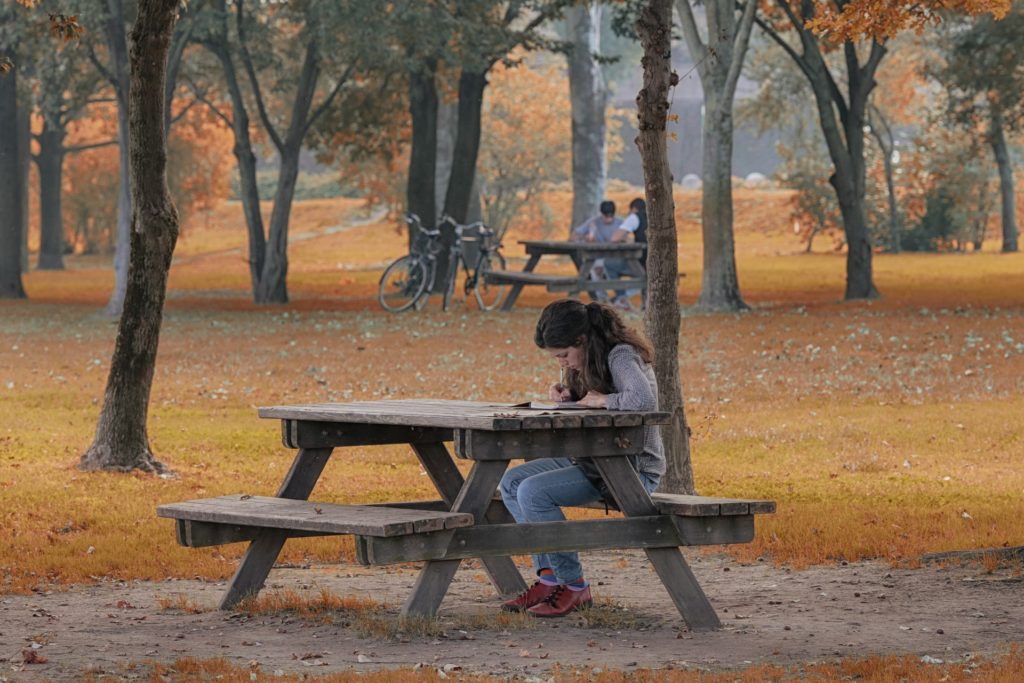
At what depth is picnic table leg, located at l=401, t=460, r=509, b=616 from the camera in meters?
7.38

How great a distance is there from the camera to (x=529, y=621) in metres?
7.67

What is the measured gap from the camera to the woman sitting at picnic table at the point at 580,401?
7.57m

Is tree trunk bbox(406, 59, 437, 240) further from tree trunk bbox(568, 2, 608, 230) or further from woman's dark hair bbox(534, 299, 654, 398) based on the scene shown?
woman's dark hair bbox(534, 299, 654, 398)

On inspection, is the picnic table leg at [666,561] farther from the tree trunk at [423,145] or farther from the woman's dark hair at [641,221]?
the tree trunk at [423,145]

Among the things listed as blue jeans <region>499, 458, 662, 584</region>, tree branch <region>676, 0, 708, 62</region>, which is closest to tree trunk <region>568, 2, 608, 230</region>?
tree branch <region>676, 0, 708, 62</region>

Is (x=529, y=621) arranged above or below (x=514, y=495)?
below

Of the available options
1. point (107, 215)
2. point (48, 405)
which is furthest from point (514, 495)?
point (107, 215)

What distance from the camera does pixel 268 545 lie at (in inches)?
325

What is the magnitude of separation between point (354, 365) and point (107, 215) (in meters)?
55.5

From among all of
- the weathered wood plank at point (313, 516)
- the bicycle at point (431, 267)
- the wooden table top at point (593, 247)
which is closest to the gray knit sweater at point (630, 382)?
the weathered wood plank at point (313, 516)

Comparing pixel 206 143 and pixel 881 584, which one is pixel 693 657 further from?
pixel 206 143

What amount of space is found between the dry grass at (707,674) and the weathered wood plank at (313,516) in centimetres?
79

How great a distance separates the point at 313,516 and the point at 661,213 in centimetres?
397

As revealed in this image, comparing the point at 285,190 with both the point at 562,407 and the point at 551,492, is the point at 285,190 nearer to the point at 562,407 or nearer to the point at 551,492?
the point at 551,492
